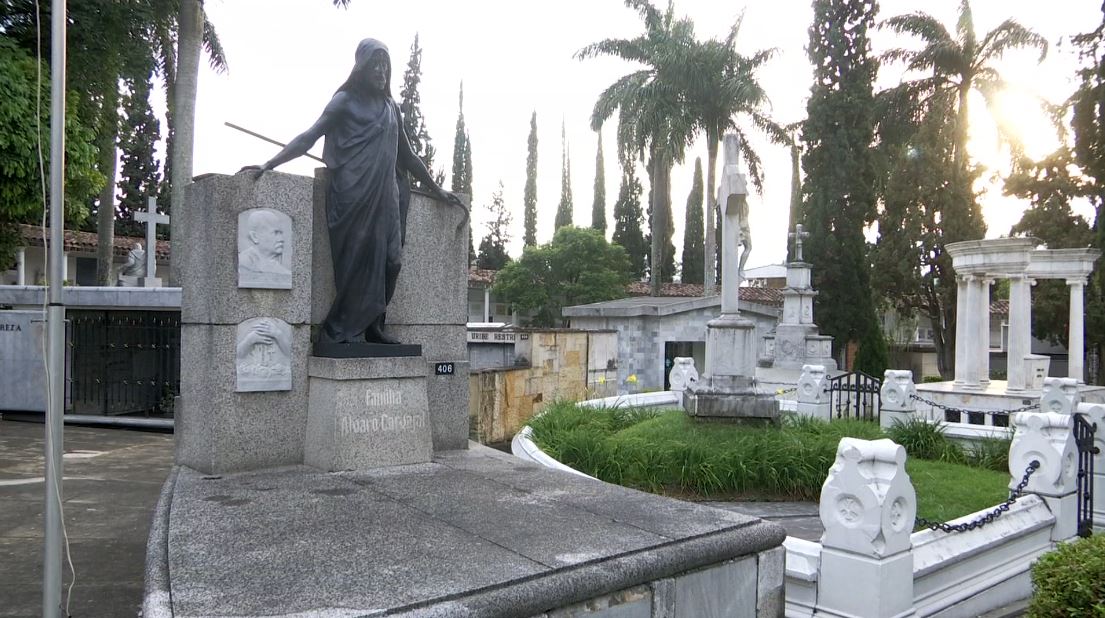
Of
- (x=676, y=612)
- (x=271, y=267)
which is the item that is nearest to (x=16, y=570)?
(x=271, y=267)

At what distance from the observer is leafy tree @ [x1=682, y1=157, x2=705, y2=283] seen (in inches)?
1549

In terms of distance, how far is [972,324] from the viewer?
15805 millimetres

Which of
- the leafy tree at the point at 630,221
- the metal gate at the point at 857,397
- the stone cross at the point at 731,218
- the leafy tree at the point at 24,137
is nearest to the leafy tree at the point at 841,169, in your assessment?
the metal gate at the point at 857,397

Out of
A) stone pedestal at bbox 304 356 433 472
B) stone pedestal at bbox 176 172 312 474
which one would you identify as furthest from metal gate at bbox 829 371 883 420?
stone pedestal at bbox 176 172 312 474

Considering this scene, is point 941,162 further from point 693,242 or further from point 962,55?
point 693,242

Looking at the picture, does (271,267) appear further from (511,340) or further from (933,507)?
(511,340)

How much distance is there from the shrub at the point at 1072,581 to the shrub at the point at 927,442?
19.0ft

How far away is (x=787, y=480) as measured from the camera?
7184mm

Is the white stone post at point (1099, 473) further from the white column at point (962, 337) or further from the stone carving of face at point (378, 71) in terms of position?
the white column at point (962, 337)

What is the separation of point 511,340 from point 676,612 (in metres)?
12.7

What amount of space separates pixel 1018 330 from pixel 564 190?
41118 millimetres

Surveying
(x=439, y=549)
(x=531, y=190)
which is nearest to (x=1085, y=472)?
(x=439, y=549)

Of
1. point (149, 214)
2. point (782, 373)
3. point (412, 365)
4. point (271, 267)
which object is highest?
point (149, 214)

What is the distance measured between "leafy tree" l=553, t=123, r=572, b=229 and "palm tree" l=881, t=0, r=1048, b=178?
27.9 metres
